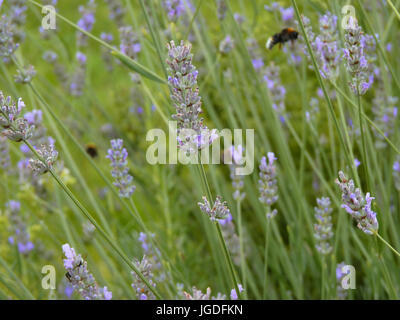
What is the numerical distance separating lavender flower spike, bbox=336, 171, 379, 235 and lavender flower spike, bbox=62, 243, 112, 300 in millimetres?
426

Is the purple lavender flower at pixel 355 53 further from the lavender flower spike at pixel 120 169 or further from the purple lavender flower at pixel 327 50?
the lavender flower spike at pixel 120 169

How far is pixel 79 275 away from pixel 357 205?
18.1 inches

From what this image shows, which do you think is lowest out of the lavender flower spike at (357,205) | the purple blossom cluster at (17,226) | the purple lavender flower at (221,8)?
the lavender flower spike at (357,205)

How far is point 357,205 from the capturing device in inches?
30.3

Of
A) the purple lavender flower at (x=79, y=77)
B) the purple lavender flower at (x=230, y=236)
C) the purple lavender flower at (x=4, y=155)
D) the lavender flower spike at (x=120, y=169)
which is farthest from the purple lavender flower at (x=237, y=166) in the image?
the purple lavender flower at (x=79, y=77)

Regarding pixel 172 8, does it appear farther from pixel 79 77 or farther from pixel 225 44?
pixel 79 77

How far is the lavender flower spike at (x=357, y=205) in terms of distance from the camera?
0.77 meters

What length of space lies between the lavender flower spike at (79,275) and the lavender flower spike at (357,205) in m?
0.43

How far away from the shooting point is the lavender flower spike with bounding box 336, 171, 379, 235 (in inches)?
30.1

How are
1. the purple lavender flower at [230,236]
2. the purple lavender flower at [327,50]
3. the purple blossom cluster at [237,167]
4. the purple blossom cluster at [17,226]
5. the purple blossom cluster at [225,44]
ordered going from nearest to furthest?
the purple lavender flower at [327,50]
the purple blossom cluster at [237,167]
the purple lavender flower at [230,236]
the purple blossom cluster at [225,44]
the purple blossom cluster at [17,226]

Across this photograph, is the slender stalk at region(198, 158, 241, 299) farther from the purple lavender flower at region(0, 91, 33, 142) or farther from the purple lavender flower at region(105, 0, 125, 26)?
the purple lavender flower at region(105, 0, 125, 26)

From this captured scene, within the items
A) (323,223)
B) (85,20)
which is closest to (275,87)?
(323,223)

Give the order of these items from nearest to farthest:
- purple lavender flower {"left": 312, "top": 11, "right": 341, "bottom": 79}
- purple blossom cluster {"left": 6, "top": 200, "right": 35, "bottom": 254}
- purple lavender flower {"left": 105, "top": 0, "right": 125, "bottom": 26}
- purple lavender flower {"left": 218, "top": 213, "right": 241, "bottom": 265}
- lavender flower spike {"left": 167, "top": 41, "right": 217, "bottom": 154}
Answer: lavender flower spike {"left": 167, "top": 41, "right": 217, "bottom": 154}
purple lavender flower {"left": 312, "top": 11, "right": 341, "bottom": 79}
purple lavender flower {"left": 218, "top": 213, "right": 241, "bottom": 265}
purple blossom cluster {"left": 6, "top": 200, "right": 35, "bottom": 254}
purple lavender flower {"left": 105, "top": 0, "right": 125, "bottom": 26}
